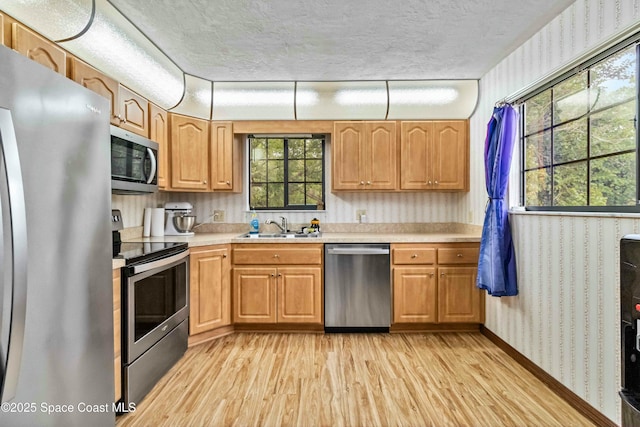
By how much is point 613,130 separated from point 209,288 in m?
3.01

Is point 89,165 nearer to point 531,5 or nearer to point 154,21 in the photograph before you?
point 154,21

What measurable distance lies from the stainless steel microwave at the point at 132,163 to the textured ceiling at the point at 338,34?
786mm

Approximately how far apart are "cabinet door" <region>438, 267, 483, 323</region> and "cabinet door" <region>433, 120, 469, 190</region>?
88cm

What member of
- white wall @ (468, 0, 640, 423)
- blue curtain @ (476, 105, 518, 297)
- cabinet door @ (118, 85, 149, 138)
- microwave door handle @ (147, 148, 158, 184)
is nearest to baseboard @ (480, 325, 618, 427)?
white wall @ (468, 0, 640, 423)

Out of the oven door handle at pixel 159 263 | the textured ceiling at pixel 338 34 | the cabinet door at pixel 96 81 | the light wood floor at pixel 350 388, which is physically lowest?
the light wood floor at pixel 350 388

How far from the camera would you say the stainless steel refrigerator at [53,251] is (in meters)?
0.90

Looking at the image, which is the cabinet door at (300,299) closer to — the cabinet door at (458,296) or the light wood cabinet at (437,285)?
the light wood cabinet at (437,285)

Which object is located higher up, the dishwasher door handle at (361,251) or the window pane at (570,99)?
the window pane at (570,99)

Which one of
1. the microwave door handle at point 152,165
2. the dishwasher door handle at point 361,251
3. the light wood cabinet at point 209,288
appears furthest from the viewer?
the dishwasher door handle at point 361,251

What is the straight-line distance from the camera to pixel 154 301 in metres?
2.29

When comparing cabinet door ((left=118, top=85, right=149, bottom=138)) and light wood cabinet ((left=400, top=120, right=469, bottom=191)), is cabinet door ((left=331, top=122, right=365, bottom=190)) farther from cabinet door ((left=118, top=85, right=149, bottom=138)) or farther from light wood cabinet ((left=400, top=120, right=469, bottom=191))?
cabinet door ((left=118, top=85, right=149, bottom=138))

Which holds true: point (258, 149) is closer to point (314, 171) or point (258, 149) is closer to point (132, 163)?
point (314, 171)

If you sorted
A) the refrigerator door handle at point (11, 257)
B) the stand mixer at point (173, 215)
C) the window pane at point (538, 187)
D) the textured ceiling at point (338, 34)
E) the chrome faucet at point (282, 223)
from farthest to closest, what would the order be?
the chrome faucet at point (282, 223), the stand mixer at point (173, 215), the window pane at point (538, 187), the textured ceiling at point (338, 34), the refrigerator door handle at point (11, 257)

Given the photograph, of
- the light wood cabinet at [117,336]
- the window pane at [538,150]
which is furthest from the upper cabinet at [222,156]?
the window pane at [538,150]
